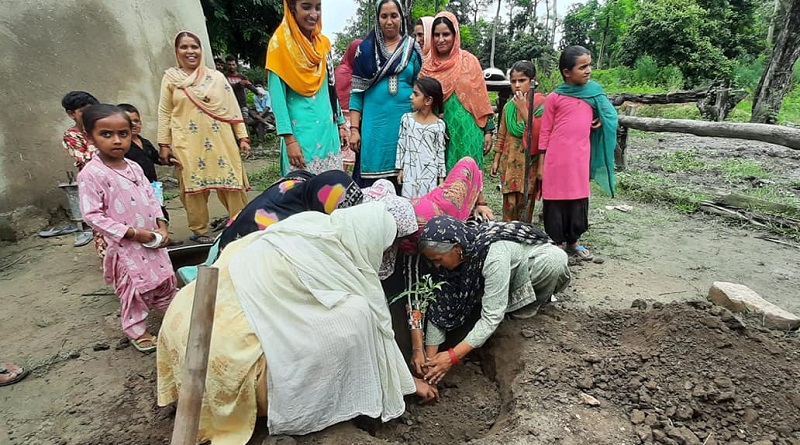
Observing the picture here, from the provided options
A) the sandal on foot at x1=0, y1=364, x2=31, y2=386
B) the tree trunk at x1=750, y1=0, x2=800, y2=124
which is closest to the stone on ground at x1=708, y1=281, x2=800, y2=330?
the sandal on foot at x1=0, y1=364, x2=31, y2=386

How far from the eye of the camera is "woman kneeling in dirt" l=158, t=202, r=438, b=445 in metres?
1.76

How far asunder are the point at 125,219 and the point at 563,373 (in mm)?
2416

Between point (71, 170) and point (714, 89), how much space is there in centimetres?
1281

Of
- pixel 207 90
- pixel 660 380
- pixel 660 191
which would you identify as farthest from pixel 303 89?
pixel 660 191

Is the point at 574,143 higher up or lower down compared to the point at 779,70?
lower down

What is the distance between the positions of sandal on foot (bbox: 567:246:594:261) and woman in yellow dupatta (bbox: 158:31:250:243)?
9.52 feet

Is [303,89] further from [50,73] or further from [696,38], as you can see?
[696,38]

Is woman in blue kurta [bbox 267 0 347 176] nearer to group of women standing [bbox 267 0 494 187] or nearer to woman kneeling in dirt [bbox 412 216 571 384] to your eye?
group of women standing [bbox 267 0 494 187]

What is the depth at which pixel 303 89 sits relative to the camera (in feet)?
10.9

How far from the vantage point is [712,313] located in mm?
2424

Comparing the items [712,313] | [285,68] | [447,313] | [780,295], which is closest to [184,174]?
[285,68]

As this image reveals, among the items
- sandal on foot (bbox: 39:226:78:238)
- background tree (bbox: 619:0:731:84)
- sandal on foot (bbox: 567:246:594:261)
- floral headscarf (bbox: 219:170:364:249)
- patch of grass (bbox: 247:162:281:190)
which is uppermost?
background tree (bbox: 619:0:731:84)

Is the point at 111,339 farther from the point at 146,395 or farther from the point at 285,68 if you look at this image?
the point at 285,68

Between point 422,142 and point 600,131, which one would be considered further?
point 600,131
